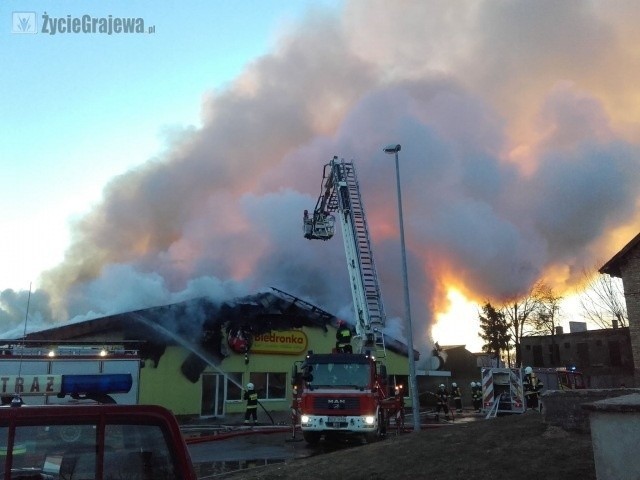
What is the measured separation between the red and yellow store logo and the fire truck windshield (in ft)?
32.4

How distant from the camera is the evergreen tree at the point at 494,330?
1889 inches

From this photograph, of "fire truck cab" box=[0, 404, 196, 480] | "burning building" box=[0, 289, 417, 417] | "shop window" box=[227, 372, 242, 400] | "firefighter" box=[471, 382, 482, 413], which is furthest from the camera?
"firefighter" box=[471, 382, 482, 413]

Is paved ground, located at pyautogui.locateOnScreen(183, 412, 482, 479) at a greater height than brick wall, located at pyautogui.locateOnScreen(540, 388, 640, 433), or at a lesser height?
lesser

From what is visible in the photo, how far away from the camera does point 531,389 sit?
17.3 metres

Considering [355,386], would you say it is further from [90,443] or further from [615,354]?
[615,354]

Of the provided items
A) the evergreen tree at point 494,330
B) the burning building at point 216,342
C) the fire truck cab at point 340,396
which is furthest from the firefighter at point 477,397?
the evergreen tree at point 494,330

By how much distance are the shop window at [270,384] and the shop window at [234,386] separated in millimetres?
553

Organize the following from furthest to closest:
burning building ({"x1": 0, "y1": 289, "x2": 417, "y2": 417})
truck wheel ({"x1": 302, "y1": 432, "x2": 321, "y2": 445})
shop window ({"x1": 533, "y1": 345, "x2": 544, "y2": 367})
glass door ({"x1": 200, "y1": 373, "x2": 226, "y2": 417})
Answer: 1. shop window ({"x1": 533, "y1": 345, "x2": 544, "y2": 367})
2. glass door ({"x1": 200, "y1": 373, "x2": 226, "y2": 417})
3. burning building ({"x1": 0, "y1": 289, "x2": 417, "y2": 417})
4. truck wheel ({"x1": 302, "y1": 432, "x2": 321, "y2": 445})

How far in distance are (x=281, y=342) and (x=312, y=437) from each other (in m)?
10.4

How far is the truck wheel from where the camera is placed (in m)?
13.6

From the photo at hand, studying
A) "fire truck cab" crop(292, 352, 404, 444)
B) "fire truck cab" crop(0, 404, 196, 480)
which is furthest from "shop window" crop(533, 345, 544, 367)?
"fire truck cab" crop(0, 404, 196, 480)

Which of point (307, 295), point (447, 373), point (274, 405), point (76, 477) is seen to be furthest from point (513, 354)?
point (76, 477)

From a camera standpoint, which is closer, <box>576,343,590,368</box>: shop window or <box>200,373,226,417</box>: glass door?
<box>200,373,226,417</box>: glass door

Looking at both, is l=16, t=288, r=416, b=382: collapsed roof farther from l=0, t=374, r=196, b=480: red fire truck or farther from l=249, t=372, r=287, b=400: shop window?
l=0, t=374, r=196, b=480: red fire truck
